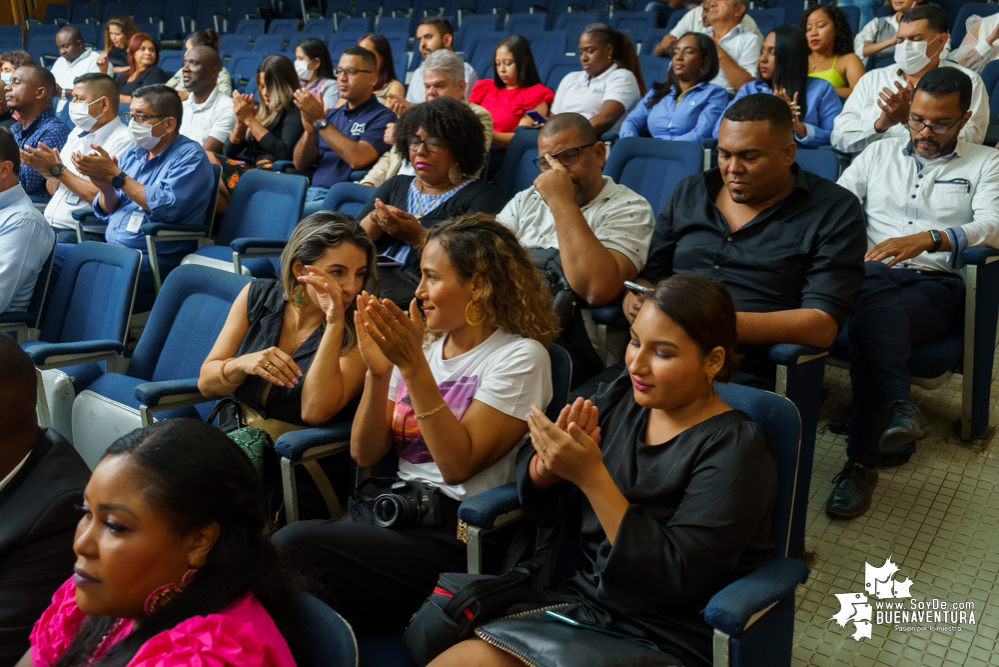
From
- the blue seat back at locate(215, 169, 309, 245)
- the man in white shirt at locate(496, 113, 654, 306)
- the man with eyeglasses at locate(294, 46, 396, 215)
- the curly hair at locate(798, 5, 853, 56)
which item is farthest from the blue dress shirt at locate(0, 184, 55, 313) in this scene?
the curly hair at locate(798, 5, 853, 56)

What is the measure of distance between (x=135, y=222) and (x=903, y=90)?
10.3 ft

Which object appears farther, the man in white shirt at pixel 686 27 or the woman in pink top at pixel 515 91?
the man in white shirt at pixel 686 27

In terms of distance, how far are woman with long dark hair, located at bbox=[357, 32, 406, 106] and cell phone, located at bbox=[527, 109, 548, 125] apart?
78 centimetres

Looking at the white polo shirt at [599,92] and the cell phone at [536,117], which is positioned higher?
the white polo shirt at [599,92]

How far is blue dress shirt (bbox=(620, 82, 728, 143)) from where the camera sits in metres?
3.63

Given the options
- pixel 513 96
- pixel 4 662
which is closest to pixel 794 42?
pixel 513 96

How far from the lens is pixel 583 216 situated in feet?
7.64

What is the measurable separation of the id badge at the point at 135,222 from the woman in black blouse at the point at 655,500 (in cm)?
263

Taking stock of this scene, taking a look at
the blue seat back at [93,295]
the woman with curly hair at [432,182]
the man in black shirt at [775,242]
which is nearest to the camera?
the man in black shirt at [775,242]

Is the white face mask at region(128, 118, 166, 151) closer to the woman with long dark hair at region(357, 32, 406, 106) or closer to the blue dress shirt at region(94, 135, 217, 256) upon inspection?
the blue dress shirt at region(94, 135, 217, 256)

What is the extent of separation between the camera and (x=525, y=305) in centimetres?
172

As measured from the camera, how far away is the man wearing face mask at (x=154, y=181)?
133 inches

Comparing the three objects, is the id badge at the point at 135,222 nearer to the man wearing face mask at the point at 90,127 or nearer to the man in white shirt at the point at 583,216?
the man wearing face mask at the point at 90,127

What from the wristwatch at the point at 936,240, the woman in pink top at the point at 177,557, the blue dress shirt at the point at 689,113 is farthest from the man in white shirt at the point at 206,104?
the woman in pink top at the point at 177,557
